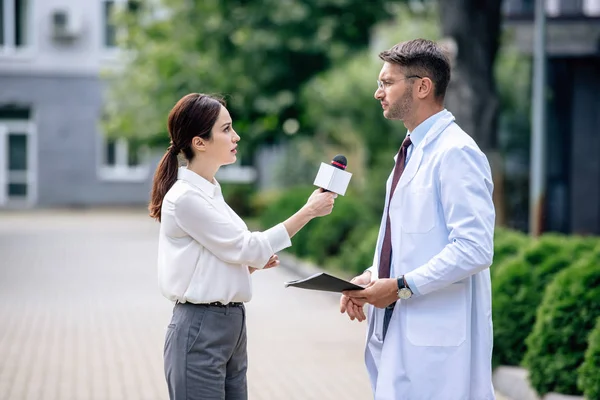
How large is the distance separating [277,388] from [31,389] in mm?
1804

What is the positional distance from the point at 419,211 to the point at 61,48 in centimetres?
3449

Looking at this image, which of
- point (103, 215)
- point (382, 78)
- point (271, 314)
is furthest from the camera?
point (103, 215)

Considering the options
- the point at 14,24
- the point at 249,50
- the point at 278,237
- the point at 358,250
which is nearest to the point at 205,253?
the point at 278,237

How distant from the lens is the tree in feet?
46.1

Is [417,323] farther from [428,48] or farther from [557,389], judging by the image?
[557,389]

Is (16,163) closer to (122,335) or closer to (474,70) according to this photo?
(474,70)

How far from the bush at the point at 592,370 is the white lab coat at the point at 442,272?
242 centimetres

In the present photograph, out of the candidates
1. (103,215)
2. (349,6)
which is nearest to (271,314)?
(349,6)

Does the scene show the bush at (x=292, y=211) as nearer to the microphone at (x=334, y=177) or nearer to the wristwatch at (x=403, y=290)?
the microphone at (x=334, y=177)

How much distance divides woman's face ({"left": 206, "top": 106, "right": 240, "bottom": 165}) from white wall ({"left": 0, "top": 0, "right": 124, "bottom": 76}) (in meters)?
33.2

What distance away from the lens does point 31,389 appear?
771cm

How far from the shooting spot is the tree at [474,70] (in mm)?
14039

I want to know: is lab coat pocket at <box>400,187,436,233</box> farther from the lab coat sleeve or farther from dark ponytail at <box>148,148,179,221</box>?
dark ponytail at <box>148,148,179,221</box>

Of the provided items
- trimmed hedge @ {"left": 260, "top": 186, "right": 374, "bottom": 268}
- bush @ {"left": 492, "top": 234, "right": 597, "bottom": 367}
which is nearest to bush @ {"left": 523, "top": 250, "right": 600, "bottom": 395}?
bush @ {"left": 492, "top": 234, "right": 597, "bottom": 367}
